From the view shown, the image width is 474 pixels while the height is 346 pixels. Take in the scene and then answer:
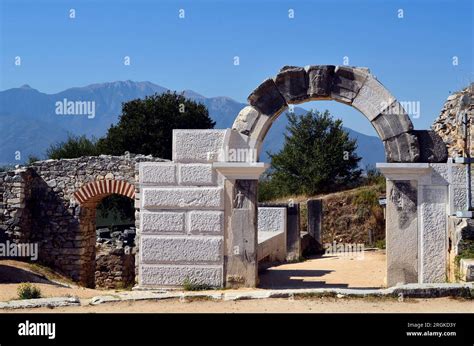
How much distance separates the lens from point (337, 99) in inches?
435

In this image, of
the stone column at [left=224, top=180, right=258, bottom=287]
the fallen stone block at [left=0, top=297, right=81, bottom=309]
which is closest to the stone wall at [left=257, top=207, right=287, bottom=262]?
the stone column at [left=224, top=180, right=258, bottom=287]

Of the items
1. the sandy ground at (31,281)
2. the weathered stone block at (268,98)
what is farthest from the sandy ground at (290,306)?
the weathered stone block at (268,98)

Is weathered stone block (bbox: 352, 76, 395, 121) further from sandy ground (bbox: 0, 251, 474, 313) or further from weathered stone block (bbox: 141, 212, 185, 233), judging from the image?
weathered stone block (bbox: 141, 212, 185, 233)

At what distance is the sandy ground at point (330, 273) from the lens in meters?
12.6

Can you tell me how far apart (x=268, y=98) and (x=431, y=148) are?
2.80 m

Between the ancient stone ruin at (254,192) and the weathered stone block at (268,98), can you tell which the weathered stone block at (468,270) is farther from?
the weathered stone block at (268,98)

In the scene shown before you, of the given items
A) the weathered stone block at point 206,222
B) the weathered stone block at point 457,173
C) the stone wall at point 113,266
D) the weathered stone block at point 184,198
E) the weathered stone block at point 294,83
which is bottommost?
Result: the stone wall at point 113,266

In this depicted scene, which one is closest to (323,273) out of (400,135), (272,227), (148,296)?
(272,227)

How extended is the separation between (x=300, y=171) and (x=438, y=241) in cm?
2104

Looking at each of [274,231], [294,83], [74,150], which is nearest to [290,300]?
[294,83]

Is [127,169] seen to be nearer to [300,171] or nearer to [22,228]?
[22,228]

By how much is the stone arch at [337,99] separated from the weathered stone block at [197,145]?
441mm

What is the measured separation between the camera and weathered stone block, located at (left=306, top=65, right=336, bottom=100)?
1095cm

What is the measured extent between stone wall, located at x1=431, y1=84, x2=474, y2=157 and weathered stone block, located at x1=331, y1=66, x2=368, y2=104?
675cm
